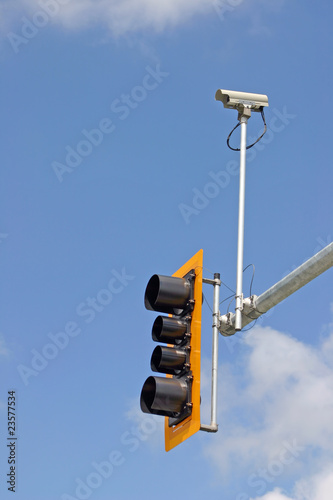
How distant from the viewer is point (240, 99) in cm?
944

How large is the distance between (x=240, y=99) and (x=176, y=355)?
312 cm

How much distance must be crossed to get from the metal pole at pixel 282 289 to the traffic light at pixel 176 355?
555mm

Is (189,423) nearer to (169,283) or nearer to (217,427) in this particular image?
(217,427)

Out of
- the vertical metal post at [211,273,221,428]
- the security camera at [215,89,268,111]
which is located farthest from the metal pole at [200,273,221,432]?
the security camera at [215,89,268,111]

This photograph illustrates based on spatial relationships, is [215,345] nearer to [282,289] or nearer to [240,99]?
[282,289]

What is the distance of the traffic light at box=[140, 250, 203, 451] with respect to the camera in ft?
25.4

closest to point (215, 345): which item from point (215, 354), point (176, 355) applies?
point (215, 354)

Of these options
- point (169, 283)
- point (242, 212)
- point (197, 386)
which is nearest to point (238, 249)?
point (242, 212)

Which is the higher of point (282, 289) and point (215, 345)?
point (215, 345)

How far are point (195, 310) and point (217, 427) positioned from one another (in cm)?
115

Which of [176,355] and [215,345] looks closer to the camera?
[176,355]

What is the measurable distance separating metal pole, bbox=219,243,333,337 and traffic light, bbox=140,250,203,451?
55 cm

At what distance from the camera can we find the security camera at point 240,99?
939 cm

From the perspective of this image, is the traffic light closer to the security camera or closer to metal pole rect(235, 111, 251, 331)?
metal pole rect(235, 111, 251, 331)
